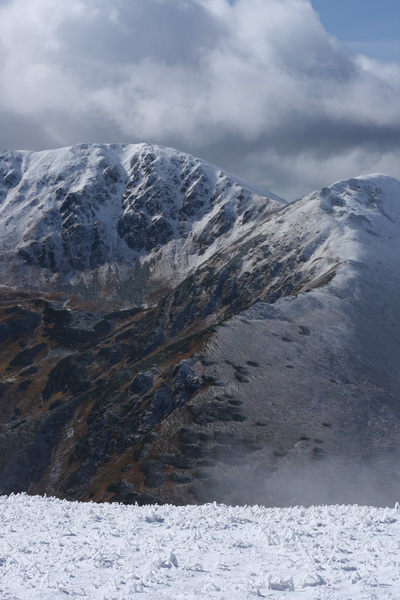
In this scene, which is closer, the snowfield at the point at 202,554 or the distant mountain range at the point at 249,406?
the snowfield at the point at 202,554

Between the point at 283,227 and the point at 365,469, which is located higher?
the point at 283,227

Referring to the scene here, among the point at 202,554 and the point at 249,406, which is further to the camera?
the point at 249,406

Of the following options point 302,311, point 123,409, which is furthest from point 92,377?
point 302,311

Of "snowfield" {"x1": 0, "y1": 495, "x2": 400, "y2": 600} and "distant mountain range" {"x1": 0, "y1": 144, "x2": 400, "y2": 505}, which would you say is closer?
"snowfield" {"x1": 0, "y1": 495, "x2": 400, "y2": 600}

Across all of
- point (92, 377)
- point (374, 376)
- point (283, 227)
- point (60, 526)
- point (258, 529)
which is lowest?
point (92, 377)

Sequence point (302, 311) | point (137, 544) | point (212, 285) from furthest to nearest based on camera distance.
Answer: point (212, 285), point (302, 311), point (137, 544)

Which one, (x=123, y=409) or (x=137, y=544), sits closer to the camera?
(x=137, y=544)

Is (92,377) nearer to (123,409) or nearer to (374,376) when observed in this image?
(123,409)

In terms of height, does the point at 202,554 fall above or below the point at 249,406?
above
